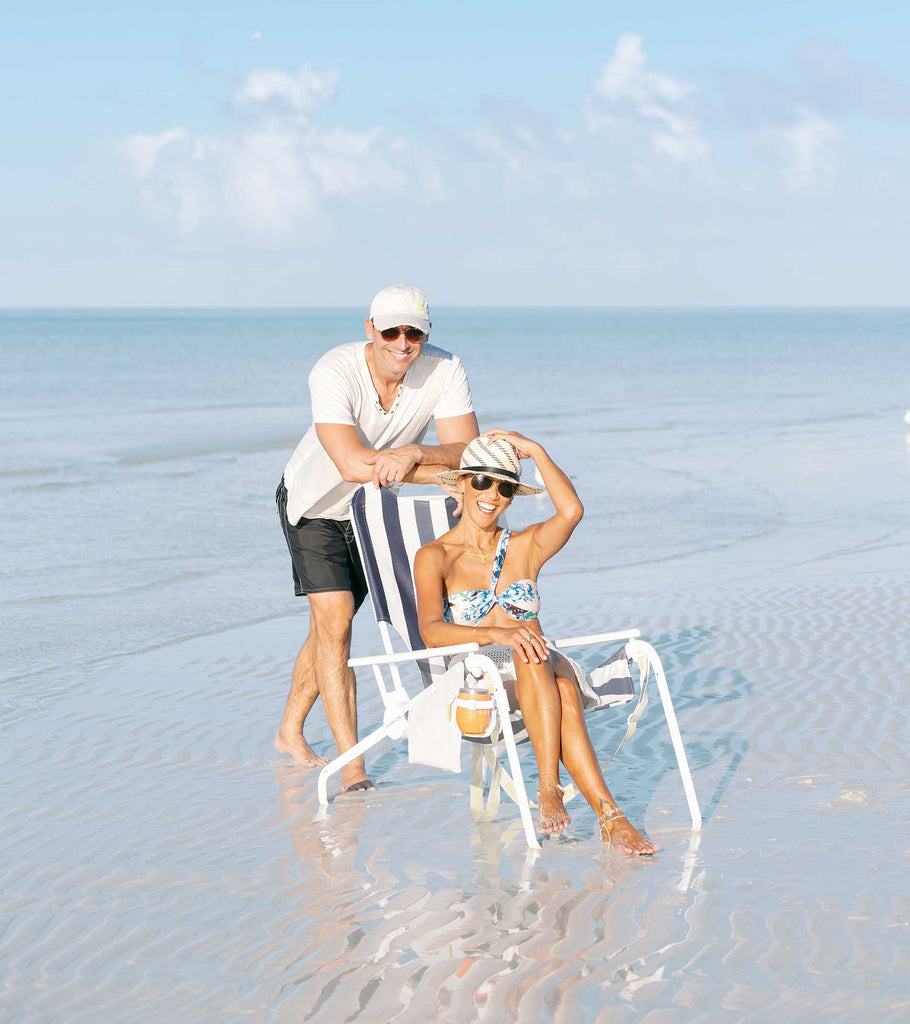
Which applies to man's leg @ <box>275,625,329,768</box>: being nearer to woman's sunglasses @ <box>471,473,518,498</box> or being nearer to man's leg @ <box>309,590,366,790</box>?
man's leg @ <box>309,590,366,790</box>

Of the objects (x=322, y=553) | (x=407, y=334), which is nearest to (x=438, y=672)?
(x=322, y=553)

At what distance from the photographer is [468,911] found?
12.8 ft

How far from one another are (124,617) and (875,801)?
17.4 feet

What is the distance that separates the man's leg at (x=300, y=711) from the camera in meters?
5.61

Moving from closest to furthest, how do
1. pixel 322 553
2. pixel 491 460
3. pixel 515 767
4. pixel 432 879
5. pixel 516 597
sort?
pixel 432 879, pixel 515 767, pixel 491 460, pixel 516 597, pixel 322 553

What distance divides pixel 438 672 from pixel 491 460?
2.81 ft

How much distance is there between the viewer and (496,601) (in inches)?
189

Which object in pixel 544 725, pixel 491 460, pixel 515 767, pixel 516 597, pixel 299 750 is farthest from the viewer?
pixel 299 750

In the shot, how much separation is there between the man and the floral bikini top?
455 millimetres

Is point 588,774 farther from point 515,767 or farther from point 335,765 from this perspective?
point 335,765

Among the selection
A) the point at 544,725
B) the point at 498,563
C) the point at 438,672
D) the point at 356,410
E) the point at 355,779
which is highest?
the point at 356,410

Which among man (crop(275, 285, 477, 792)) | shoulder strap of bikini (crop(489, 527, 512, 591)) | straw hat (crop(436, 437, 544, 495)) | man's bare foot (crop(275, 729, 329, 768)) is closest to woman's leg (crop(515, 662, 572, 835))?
shoulder strap of bikini (crop(489, 527, 512, 591))

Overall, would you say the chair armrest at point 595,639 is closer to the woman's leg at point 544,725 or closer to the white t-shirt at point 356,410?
the woman's leg at point 544,725

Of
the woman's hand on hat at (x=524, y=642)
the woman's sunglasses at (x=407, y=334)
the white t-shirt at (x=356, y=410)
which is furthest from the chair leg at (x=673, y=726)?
the woman's sunglasses at (x=407, y=334)
